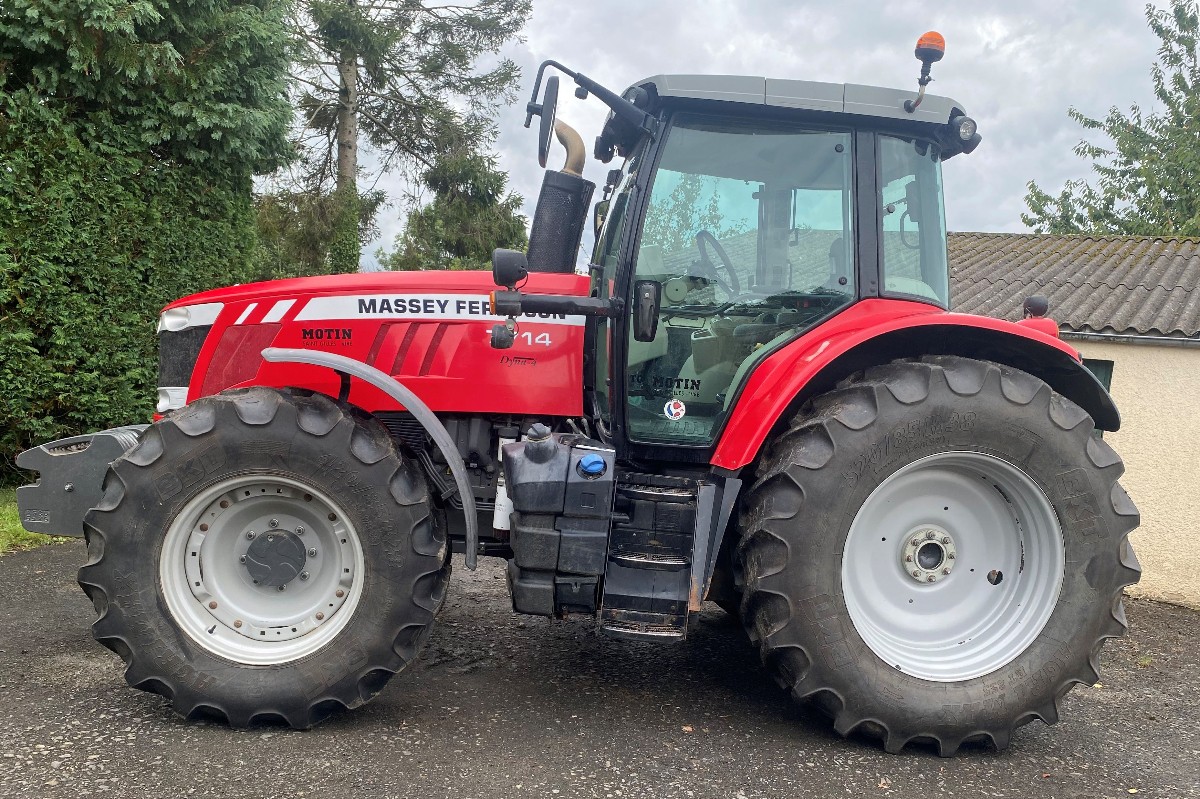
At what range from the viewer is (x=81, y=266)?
6707 mm

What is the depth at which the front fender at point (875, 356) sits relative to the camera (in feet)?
9.77

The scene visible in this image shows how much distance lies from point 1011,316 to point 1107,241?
4408 millimetres

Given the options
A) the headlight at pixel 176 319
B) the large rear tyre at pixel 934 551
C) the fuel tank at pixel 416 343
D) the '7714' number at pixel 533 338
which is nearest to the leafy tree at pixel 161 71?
the headlight at pixel 176 319

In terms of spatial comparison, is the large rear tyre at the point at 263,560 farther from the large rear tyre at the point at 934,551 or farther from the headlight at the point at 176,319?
the large rear tyre at the point at 934,551

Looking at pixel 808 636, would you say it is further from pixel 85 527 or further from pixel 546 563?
pixel 85 527

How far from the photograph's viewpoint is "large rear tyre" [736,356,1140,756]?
2898 millimetres

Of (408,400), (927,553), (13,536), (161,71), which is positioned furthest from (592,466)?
(161,71)

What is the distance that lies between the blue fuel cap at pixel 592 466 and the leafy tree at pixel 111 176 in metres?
Result: 5.39

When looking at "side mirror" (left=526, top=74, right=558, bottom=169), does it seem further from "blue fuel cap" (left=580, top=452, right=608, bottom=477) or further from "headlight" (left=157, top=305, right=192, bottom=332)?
"headlight" (left=157, top=305, right=192, bottom=332)

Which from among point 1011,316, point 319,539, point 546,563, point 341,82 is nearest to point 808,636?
point 546,563

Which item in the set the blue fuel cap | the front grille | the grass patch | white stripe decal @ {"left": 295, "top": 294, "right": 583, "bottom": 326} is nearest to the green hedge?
the grass patch

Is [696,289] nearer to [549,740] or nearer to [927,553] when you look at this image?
[927,553]

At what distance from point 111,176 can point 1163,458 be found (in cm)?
857

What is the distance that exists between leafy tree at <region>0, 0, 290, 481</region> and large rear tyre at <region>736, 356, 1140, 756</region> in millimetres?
6008
